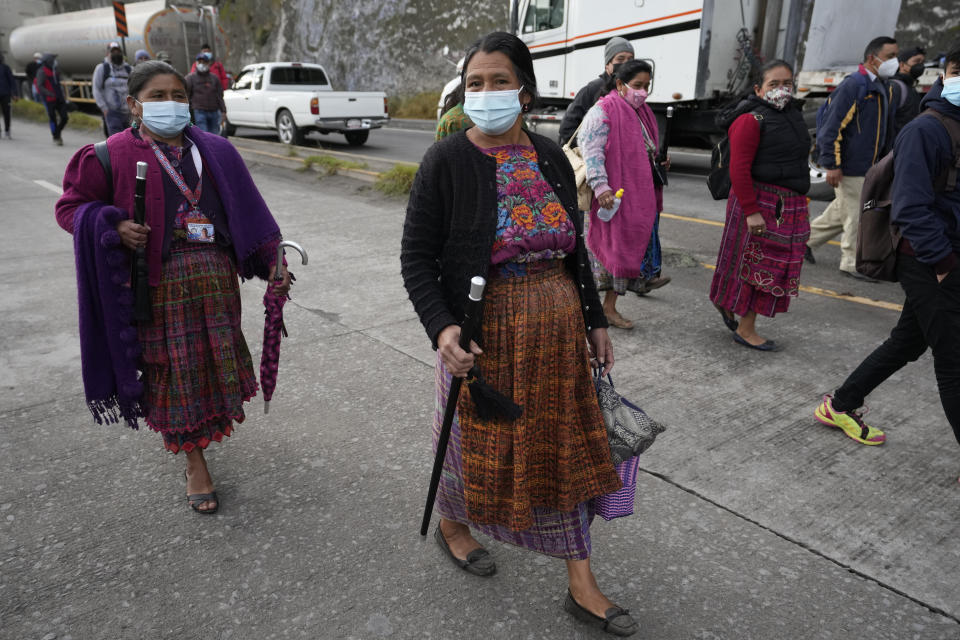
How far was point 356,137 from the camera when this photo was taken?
600 inches

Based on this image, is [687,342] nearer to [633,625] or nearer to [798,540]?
[798,540]

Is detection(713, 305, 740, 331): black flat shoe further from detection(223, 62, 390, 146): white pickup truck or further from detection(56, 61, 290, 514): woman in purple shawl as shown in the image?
detection(223, 62, 390, 146): white pickup truck

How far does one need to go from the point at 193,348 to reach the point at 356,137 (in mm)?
13309

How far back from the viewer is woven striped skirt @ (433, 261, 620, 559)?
2027 mm

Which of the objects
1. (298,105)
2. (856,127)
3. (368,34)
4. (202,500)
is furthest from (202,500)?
(368,34)

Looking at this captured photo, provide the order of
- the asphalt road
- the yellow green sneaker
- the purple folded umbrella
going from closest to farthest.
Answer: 1. the asphalt road
2. the purple folded umbrella
3. the yellow green sneaker

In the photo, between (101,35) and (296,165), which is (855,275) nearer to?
(296,165)

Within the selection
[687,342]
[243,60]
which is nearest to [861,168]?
[687,342]

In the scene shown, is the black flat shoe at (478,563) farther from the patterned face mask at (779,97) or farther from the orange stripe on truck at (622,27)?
the orange stripe on truck at (622,27)

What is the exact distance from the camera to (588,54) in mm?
11125

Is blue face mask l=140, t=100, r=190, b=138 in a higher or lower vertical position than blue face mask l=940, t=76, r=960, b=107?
lower

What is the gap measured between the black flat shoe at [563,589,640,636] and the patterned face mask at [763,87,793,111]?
3067 mm

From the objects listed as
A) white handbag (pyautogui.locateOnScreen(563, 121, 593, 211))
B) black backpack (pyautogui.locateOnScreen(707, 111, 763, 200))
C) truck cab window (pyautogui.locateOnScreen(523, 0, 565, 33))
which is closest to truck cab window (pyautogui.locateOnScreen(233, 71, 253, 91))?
truck cab window (pyautogui.locateOnScreen(523, 0, 565, 33))

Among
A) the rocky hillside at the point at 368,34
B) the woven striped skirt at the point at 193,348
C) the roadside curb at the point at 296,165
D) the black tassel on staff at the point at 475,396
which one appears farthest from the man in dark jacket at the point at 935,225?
the rocky hillside at the point at 368,34
